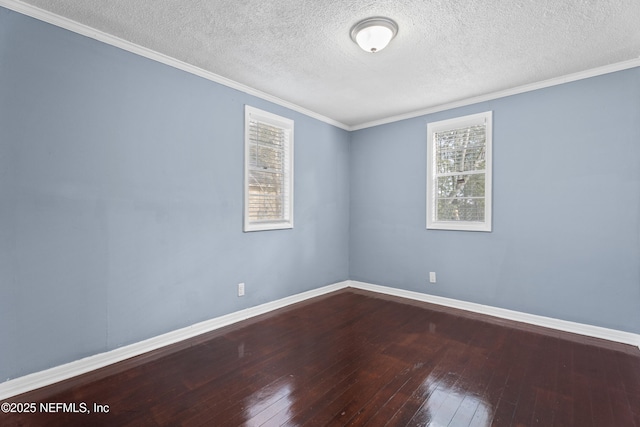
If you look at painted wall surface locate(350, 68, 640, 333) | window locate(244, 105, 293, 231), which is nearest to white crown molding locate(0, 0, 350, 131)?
window locate(244, 105, 293, 231)

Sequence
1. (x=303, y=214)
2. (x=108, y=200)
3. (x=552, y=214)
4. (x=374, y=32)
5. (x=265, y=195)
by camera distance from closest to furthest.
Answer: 1. (x=374, y=32)
2. (x=108, y=200)
3. (x=552, y=214)
4. (x=265, y=195)
5. (x=303, y=214)

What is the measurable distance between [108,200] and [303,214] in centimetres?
233

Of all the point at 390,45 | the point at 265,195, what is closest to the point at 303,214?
the point at 265,195

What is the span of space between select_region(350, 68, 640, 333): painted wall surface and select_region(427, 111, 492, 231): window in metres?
0.09

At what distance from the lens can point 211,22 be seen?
229cm

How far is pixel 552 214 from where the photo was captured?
3.22 meters

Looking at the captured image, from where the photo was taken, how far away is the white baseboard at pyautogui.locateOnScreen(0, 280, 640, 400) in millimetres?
2094

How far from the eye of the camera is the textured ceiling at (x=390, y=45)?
211 centimetres

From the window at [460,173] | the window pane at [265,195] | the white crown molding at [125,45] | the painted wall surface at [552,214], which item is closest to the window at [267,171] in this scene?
the window pane at [265,195]

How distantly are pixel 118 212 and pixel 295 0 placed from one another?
6.99ft

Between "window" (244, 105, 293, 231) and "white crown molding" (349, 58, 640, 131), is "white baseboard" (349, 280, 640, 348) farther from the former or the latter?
"white crown molding" (349, 58, 640, 131)

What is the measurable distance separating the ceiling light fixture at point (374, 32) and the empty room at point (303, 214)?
2cm

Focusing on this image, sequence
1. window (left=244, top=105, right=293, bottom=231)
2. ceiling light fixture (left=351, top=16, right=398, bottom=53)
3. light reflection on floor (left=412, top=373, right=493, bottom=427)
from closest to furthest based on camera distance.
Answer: light reflection on floor (left=412, top=373, right=493, bottom=427) → ceiling light fixture (left=351, top=16, right=398, bottom=53) → window (left=244, top=105, right=293, bottom=231)

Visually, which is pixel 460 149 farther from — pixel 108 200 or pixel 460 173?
pixel 108 200
